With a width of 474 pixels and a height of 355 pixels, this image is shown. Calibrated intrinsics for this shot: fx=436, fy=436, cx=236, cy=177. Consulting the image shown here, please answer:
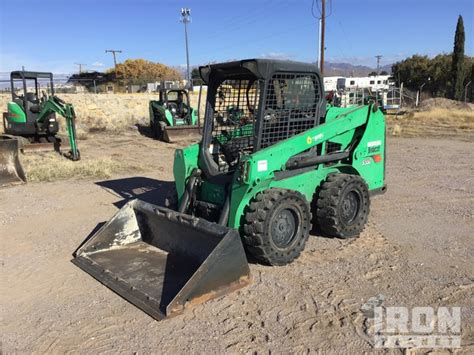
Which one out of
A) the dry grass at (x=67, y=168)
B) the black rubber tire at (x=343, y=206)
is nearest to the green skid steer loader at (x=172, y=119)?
the dry grass at (x=67, y=168)

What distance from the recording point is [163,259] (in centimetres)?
465

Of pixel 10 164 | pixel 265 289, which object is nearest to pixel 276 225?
pixel 265 289

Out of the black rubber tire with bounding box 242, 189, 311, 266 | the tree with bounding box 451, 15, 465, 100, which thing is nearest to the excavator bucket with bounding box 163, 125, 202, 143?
the black rubber tire with bounding box 242, 189, 311, 266

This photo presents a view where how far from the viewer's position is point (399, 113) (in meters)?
24.5

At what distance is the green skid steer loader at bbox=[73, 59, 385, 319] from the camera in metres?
4.08

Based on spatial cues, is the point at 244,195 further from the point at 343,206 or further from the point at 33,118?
the point at 33,118

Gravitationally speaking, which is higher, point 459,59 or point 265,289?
point 459,59

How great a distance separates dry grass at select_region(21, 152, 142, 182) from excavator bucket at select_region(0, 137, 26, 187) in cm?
24

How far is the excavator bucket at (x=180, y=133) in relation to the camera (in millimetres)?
15523

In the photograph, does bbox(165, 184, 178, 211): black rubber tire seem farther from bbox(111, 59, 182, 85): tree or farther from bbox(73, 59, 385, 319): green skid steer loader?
bbox(111, 59, 182, 85): tree

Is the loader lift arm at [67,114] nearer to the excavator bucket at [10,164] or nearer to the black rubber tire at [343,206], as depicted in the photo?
the excavator bucket at [10,164]

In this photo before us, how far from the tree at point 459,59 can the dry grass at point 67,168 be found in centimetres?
3402

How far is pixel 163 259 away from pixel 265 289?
120cm

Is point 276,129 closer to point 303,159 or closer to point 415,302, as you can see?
point 303,159
